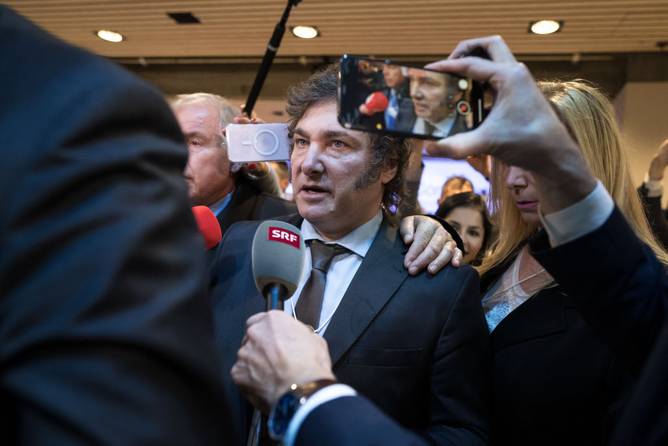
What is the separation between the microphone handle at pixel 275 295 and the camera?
1185 mm

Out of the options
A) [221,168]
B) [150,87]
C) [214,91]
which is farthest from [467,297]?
[214,91]

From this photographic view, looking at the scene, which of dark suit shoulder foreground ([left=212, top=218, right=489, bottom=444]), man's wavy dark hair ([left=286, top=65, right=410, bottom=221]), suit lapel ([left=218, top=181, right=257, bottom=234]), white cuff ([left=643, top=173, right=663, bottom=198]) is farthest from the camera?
white cuff ([left=643, top=173, right=663, bottom=198])

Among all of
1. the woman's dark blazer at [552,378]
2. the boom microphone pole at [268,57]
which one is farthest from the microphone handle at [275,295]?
the boom microphone pole at [268,57]

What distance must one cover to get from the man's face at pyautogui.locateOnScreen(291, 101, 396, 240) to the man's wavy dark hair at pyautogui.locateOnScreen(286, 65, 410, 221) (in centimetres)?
3

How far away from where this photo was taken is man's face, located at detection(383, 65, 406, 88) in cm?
94

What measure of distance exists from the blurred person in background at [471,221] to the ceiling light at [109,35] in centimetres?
384

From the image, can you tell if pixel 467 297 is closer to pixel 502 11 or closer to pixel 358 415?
pixel 358 415

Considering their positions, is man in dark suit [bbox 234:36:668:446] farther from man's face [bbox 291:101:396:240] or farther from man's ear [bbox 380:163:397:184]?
man's ear [bbox 380:163:397:184]

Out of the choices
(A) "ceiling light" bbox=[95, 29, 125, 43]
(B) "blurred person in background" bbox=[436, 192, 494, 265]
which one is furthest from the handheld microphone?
(A) "ceiling light" bbox=[95, 29, 125, 43]

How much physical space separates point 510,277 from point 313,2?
10.9 ft

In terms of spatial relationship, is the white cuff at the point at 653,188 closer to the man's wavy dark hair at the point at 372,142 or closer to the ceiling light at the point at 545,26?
the man's wavy dark hair at the point at 372,142

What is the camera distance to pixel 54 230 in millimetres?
441

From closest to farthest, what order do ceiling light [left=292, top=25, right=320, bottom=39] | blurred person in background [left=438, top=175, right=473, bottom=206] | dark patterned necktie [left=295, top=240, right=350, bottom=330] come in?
dark patterned necktie [left=295, top=240, right=350, bottom=330]
blurred person in background [left=438, top=175, right=473, bottom=206]
ceiling light [left=292, top=25, right=320, bottom=39]

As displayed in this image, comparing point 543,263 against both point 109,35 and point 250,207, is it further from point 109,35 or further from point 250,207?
point 109,35
